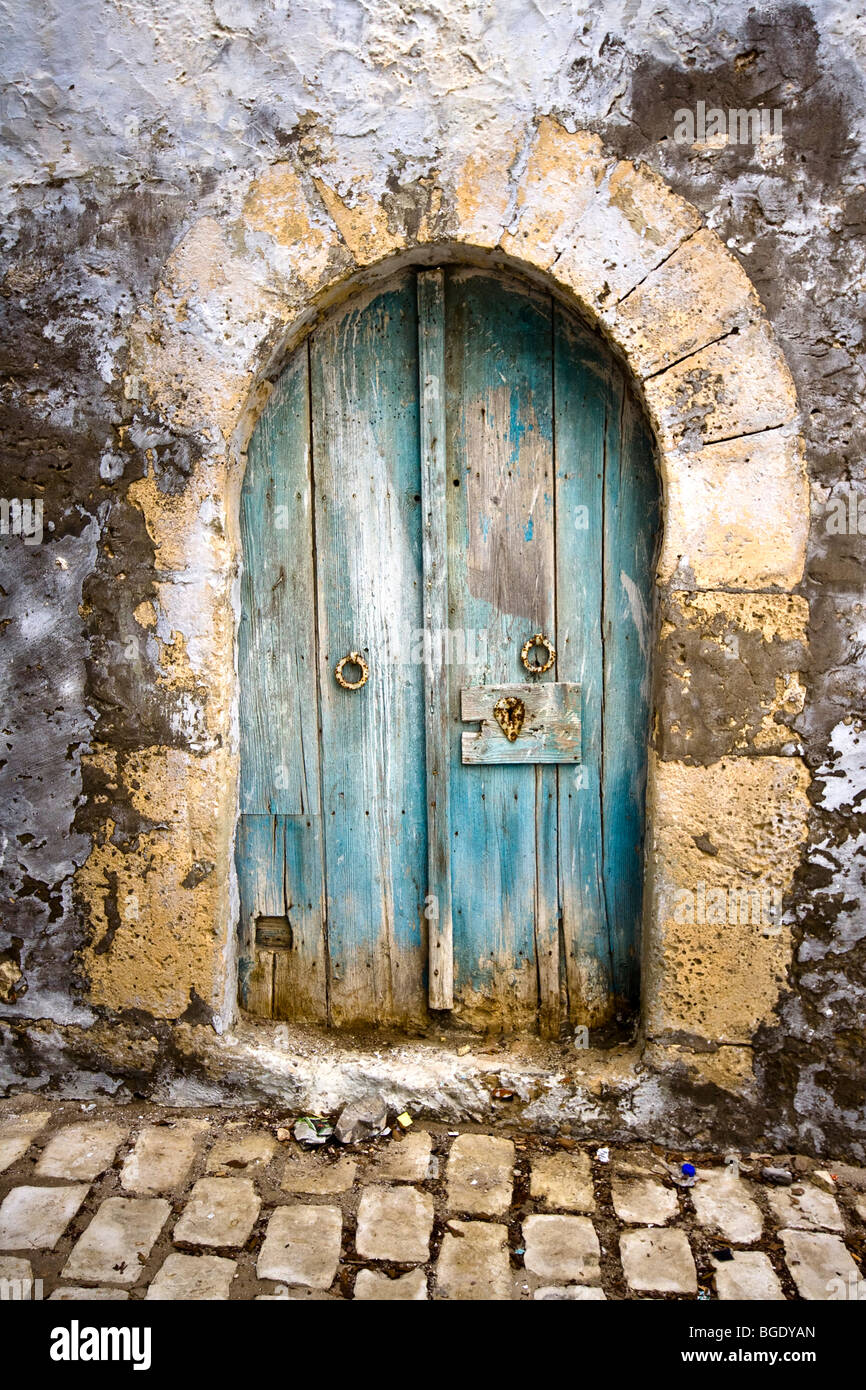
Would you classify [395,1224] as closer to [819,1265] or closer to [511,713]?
[819,1265]

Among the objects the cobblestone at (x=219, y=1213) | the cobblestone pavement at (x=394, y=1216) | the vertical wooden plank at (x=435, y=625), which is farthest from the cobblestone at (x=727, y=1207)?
the cobblestone at (x=219, y=1213)

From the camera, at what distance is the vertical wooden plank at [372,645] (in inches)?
105

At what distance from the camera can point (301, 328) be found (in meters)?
2.59

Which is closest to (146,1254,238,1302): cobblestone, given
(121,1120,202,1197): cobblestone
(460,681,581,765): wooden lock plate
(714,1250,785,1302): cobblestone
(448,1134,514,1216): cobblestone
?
(121,1120,202,1197): cobblestone

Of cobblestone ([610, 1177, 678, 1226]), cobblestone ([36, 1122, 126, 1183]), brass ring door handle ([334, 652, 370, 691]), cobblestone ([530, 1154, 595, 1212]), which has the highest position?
brass ring door handle ([334, 652, 370, 691])

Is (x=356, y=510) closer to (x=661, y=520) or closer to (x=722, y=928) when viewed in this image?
(x=661, y=520)

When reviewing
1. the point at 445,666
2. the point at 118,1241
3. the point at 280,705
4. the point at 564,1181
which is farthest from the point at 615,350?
the point at 118,1241

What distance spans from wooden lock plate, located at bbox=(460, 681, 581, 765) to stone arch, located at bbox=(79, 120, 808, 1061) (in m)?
0.31

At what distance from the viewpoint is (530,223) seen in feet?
7.76

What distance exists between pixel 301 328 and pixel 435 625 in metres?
0.90

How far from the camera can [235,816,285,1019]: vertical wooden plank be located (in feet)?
9.24

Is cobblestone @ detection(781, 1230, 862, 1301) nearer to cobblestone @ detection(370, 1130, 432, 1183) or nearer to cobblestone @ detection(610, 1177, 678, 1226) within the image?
cobblestone @ detection(610, 1177, 678, 1226)

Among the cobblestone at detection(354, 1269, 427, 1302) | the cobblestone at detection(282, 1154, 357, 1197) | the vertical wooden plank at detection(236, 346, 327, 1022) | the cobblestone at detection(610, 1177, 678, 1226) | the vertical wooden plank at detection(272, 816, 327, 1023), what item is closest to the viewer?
the cobblestone at detection(354, 1269, 427, 1302)

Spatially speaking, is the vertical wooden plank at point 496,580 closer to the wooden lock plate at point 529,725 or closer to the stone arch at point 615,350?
the wooden lock plate at point 529,725
